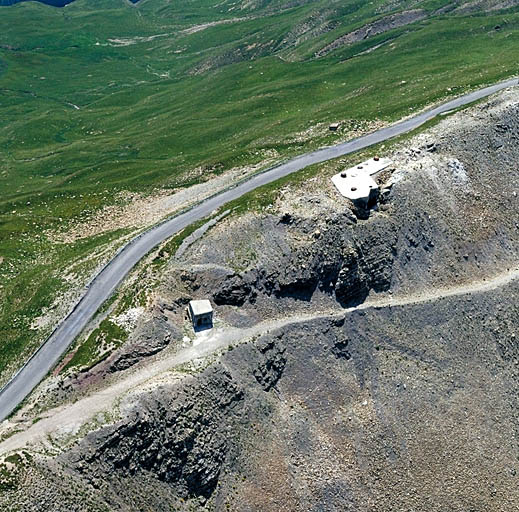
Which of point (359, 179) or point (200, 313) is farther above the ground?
point (359, 179)

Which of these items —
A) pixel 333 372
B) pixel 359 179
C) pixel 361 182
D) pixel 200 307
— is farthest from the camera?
pixel 359 179

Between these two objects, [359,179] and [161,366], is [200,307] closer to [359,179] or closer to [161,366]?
[161,366]

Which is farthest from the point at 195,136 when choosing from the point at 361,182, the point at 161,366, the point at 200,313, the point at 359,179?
the point at 161,366

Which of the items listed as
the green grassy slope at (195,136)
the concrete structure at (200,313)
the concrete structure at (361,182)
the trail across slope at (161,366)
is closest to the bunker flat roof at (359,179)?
the concrete structure at (361,182)

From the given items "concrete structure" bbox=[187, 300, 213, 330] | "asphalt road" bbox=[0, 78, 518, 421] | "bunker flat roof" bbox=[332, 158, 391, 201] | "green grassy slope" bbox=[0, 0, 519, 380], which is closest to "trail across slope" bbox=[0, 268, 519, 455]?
"concrete structure" bbox=[187, 300, 213, 330]

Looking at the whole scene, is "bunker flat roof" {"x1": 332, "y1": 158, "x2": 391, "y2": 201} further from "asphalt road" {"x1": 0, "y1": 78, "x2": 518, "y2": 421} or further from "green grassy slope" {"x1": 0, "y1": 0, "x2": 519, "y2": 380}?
"green grassy slope" {"x1": 0, "y1": 0, "x2": 519, "y2": 380}
